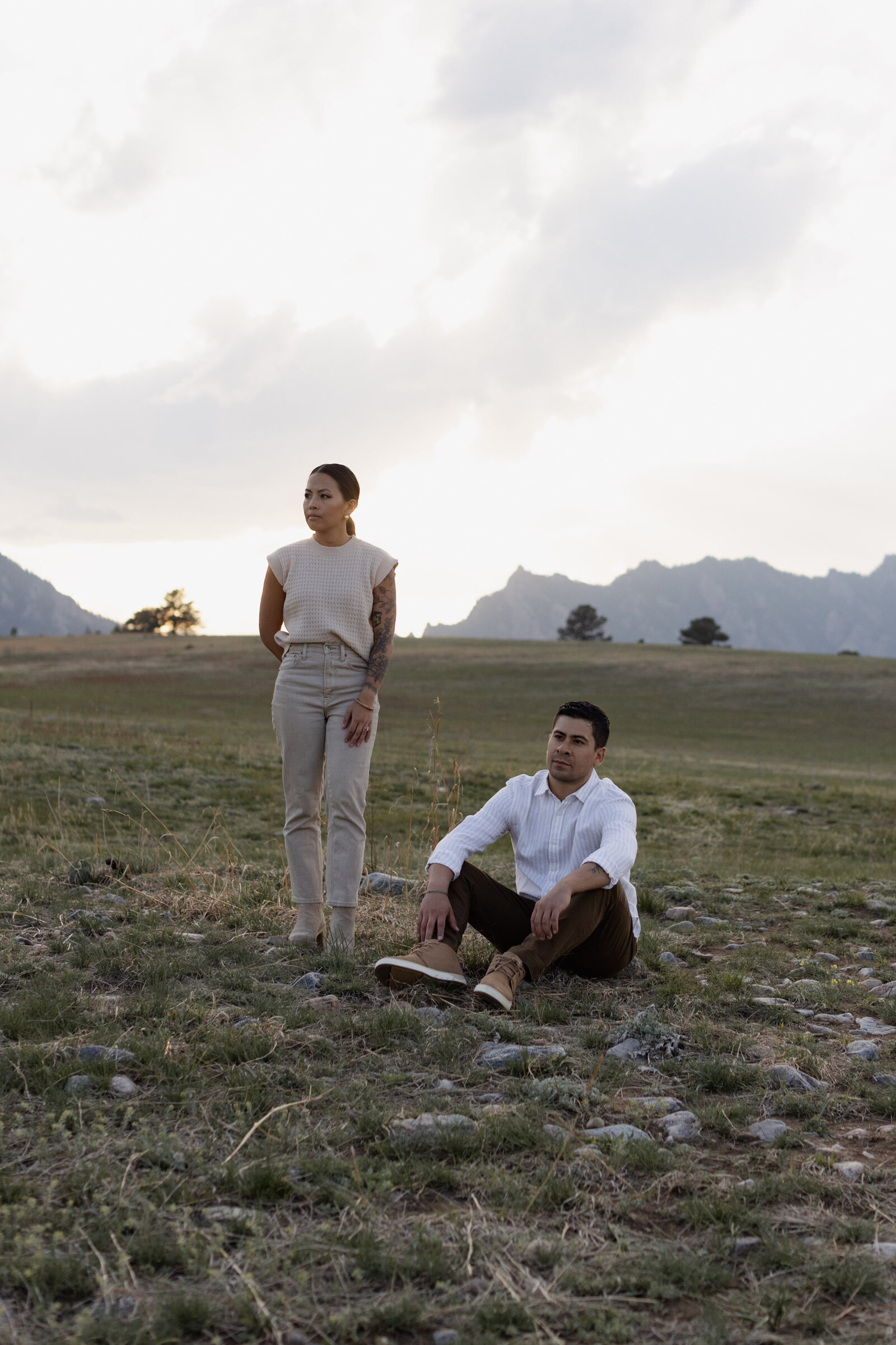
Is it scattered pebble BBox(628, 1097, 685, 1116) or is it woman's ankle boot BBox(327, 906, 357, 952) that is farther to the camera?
woman's ankle boot BBox(327, 906, 357, 952)

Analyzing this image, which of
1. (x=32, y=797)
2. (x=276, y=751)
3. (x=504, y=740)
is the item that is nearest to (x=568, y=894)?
(x=32, y=797)

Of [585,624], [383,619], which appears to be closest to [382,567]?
[383,619]

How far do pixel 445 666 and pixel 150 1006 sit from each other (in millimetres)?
63608

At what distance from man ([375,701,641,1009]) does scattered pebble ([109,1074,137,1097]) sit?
60.7 inches

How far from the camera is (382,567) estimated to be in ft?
19.1

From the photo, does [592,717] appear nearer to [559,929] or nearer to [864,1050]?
[559,929]

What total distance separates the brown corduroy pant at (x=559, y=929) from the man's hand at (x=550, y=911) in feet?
0.48

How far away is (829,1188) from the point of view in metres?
3.06

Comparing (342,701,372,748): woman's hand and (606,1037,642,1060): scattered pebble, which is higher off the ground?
(342,701,372,748): woman's hand

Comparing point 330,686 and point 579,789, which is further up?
point 330,686

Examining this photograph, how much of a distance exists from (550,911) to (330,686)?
1.84 meters

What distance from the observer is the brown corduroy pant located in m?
5.10

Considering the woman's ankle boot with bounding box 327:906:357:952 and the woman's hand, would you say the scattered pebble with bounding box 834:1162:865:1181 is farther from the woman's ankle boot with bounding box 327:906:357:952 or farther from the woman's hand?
the woman's hand

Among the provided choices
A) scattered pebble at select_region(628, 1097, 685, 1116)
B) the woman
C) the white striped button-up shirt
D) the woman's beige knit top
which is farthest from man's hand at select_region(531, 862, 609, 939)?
the woman's beige knit top
